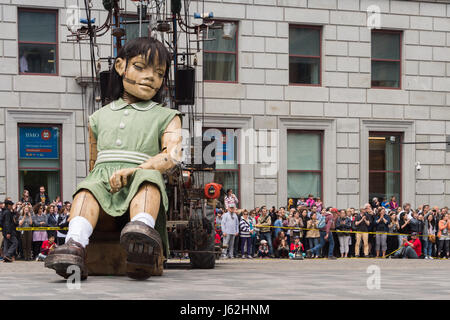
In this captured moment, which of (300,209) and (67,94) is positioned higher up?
(67,94)

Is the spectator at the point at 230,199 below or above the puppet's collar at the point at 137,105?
below

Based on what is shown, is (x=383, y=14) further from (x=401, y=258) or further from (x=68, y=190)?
(x=68, y=190)

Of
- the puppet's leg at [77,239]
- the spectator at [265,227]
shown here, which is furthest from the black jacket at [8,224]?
the puppet's leg at [77,239]

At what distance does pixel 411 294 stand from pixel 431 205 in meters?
23.8

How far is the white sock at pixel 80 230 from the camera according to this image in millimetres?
10977

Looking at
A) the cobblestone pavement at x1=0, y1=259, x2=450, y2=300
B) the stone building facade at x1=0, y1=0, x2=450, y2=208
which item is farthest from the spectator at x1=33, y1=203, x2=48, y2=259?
the cobblestone pavement at x1=0, y1=259, x2=450, y2=300

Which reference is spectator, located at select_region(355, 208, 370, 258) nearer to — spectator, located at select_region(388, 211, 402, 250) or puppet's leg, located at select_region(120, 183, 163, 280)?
spectator, located at select_region(388, 211, 402, 250)

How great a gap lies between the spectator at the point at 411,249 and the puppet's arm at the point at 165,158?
621 inches

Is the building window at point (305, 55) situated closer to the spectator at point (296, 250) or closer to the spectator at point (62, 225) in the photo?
the spectator at point (296, 250)

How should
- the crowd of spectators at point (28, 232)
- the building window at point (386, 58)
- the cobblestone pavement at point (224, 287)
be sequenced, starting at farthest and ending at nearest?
1. the building window at point (386, 58)
2. the crowd of spectators at point (28, 232)
3. the cobblestone pavement at point (224, 287)

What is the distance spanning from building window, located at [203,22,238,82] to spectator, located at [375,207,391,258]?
6.87 meters

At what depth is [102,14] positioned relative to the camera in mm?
28250

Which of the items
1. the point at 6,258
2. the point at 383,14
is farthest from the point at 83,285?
the point at 383,14
